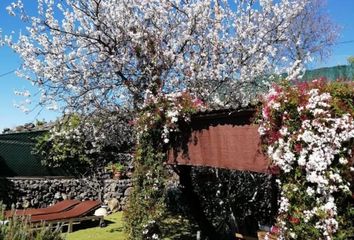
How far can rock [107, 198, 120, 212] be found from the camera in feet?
44.0

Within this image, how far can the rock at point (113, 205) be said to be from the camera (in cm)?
1341

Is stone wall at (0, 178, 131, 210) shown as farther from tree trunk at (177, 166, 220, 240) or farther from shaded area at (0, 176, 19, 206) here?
tree trunk at (177, 166, 220, 240)

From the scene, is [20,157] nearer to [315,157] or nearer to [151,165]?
[151,165]

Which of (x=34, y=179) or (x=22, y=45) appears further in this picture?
(x=34, y=179)

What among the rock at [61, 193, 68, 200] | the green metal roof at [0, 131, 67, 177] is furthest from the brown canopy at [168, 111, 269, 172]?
the green metal roof at [0, 131, 67, 177]

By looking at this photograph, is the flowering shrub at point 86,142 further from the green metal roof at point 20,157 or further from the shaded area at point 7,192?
the shaded area at point 7,192

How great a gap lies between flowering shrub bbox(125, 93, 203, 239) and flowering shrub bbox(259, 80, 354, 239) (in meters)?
2.65

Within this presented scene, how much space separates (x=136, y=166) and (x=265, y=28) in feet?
16.4

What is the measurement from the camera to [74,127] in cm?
1162

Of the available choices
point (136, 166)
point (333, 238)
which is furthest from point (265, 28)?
point (333, 238)

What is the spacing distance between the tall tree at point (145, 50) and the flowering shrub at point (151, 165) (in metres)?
1.93

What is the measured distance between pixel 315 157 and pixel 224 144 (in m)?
1.99

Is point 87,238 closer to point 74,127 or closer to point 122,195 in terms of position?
point 74,127

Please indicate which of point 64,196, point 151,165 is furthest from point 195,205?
point 64,196
